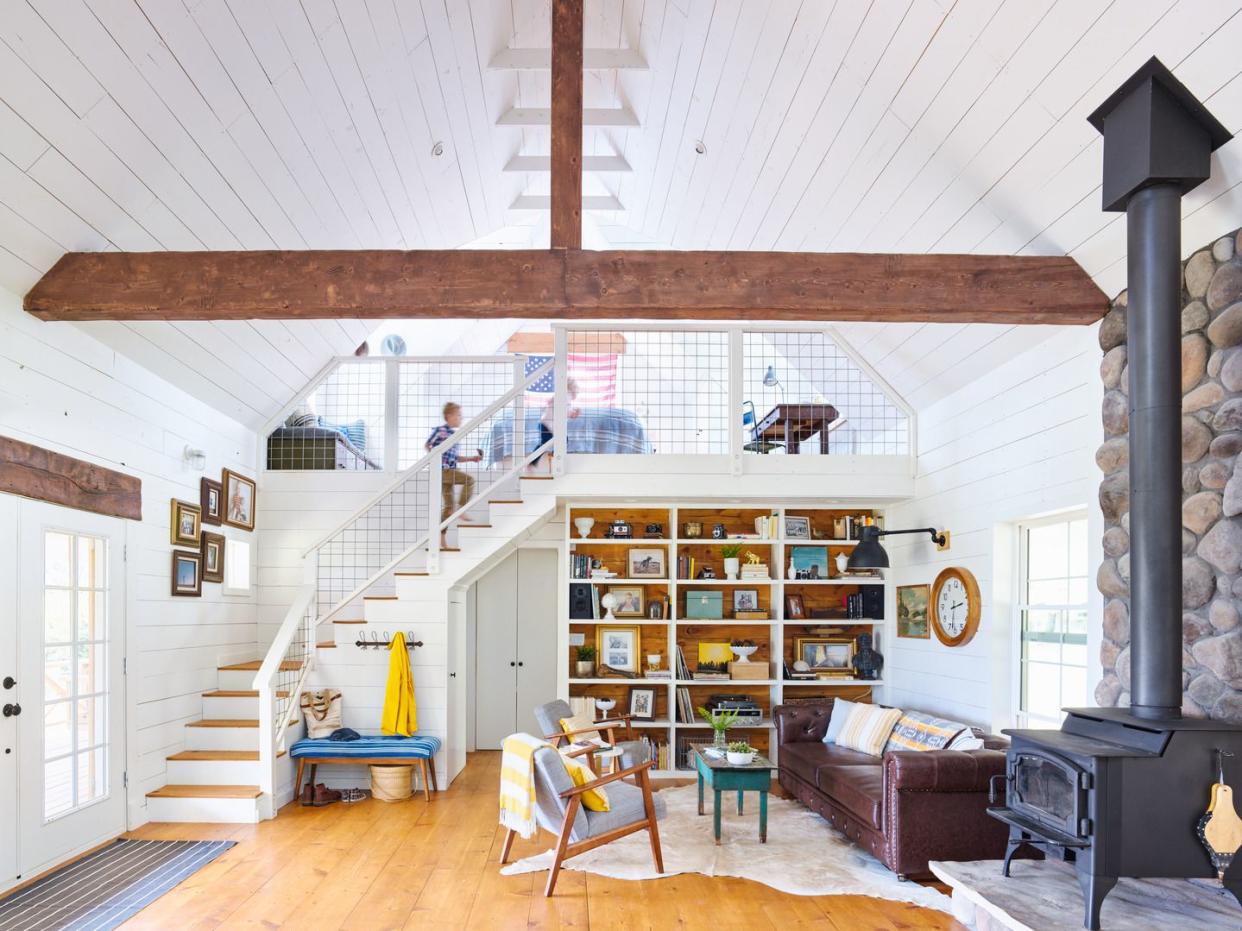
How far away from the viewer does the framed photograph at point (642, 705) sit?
7.86 m

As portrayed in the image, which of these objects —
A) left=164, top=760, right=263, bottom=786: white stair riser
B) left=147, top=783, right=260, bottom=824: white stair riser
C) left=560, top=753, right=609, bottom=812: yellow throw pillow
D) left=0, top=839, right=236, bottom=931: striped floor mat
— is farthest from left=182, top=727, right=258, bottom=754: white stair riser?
left=560, top=753, right=609, bottom=812: yellow throw pillow

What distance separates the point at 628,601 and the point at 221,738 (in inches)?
127

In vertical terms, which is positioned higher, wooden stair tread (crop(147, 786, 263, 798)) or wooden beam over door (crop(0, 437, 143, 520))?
wooden beam over door (crop(0, 437, 143, 520))

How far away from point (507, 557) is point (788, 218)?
13.4ft

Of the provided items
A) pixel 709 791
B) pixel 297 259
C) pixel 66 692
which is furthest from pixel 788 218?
pixel 66 692

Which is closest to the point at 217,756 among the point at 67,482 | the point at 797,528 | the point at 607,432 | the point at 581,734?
the point at 67,482

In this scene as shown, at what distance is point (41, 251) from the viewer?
459 centimetres

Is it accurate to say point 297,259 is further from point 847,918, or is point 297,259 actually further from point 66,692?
point 847,918

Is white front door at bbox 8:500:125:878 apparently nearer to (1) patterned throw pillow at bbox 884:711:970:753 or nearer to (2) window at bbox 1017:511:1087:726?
(1) patterned throw pillow at bbox 884:711:970:753

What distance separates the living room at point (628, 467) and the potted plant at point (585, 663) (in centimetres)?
3

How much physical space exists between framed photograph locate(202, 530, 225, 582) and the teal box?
365 centimetres

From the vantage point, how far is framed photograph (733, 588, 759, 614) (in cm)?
814

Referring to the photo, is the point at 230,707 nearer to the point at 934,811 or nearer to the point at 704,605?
the point at 704,605

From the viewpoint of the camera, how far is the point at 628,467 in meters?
7.49
